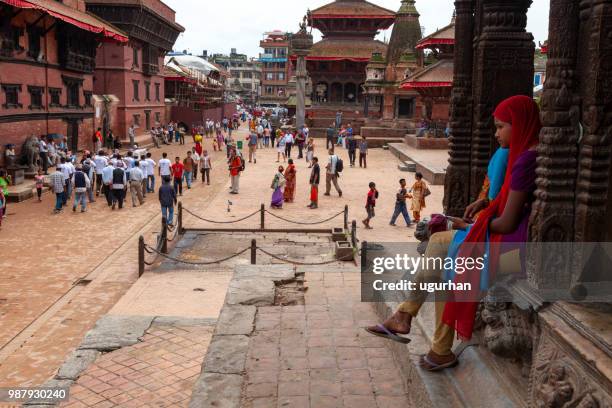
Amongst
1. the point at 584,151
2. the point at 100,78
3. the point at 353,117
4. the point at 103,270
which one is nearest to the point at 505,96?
the point at 584,151

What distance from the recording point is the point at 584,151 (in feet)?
11.5

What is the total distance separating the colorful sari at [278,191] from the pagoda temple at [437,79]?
15.5 meters

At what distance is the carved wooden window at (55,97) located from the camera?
26359 millimetres

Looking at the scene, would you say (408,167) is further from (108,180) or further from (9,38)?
(9,38)

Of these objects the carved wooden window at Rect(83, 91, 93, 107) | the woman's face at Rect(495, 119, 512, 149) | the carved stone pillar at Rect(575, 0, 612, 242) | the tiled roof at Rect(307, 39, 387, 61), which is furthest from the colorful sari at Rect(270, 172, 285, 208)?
the tiled roof at Rect(307, 39, 387, 61)

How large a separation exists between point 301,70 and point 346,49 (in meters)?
9.25

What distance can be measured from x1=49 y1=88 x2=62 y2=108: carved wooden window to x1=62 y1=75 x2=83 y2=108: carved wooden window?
0.96 metres

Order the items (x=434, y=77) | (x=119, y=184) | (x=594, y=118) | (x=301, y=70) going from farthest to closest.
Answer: (x=301, y=70) → (x=434, y=77) → (x=119, y=184) → (x=594, y=118)

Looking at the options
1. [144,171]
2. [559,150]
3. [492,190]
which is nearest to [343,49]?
[144,171]

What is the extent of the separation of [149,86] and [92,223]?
28088mm

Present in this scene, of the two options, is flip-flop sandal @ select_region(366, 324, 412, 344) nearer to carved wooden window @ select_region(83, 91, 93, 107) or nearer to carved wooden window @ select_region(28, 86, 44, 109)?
carved wooden window @ select_region(28, 86, 44, 109)

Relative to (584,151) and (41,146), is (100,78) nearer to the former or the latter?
(41,146)

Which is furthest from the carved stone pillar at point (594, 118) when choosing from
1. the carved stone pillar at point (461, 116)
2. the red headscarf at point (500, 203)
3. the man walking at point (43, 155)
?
the man walking at point (43, 155)

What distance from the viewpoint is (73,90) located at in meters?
29.2
